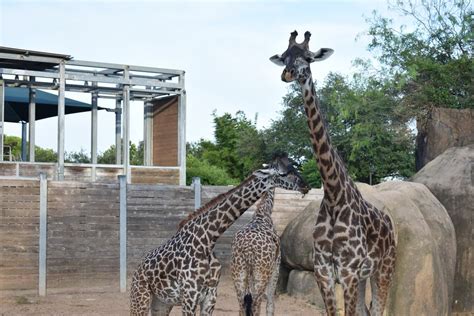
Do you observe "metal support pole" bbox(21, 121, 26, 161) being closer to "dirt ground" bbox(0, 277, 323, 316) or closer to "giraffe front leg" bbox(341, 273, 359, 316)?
"dirt ground" bbox(0, 277, 323, 316)

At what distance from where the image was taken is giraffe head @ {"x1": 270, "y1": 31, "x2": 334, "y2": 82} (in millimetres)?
7618

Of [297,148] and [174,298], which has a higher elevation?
[297,148]

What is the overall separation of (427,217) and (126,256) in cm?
653

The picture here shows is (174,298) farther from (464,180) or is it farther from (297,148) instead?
(297,148)

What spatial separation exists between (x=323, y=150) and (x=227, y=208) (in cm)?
129

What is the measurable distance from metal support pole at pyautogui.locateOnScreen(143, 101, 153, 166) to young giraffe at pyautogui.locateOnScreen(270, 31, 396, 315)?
600 inches

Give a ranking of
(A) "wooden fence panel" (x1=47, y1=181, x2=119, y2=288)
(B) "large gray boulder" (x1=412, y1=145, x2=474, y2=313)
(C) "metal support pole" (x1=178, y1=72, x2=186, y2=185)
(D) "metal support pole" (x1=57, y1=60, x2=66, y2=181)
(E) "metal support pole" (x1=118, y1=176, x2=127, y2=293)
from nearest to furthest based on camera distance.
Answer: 1. (B) "large gray boulder" (x1=412, y1=145, x2=474, y2=313)
2. (A) "wooden fence panel" (x1=47, y1=181, x2=119, y2=288)
3. (E) "metal support pole" (x1=118, y1=176, x2=127, y2=293)
4. (D) "metal support pole" (x1=57, y1=60, x2=66, y2=181)
5. (C) "metal support pole" (x1=178, y1=72, x2=186, y2=185)

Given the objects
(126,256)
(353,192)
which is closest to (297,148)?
(126,256)

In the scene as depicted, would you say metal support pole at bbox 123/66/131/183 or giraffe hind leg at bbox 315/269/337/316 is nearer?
giraffe hind leg at bbox 315/269/337/316


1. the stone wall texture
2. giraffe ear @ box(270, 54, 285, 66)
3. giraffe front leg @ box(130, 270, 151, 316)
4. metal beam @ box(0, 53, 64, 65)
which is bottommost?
giraffe front leg @ box(130, 270, 151, 316)

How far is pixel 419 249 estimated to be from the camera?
1062cm

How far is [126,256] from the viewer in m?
15.6

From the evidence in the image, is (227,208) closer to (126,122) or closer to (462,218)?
(462,218)

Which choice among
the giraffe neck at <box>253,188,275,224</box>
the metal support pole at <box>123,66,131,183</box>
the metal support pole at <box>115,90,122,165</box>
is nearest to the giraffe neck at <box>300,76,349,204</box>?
the giraffe neck at <box>253,188,275,224</box>
